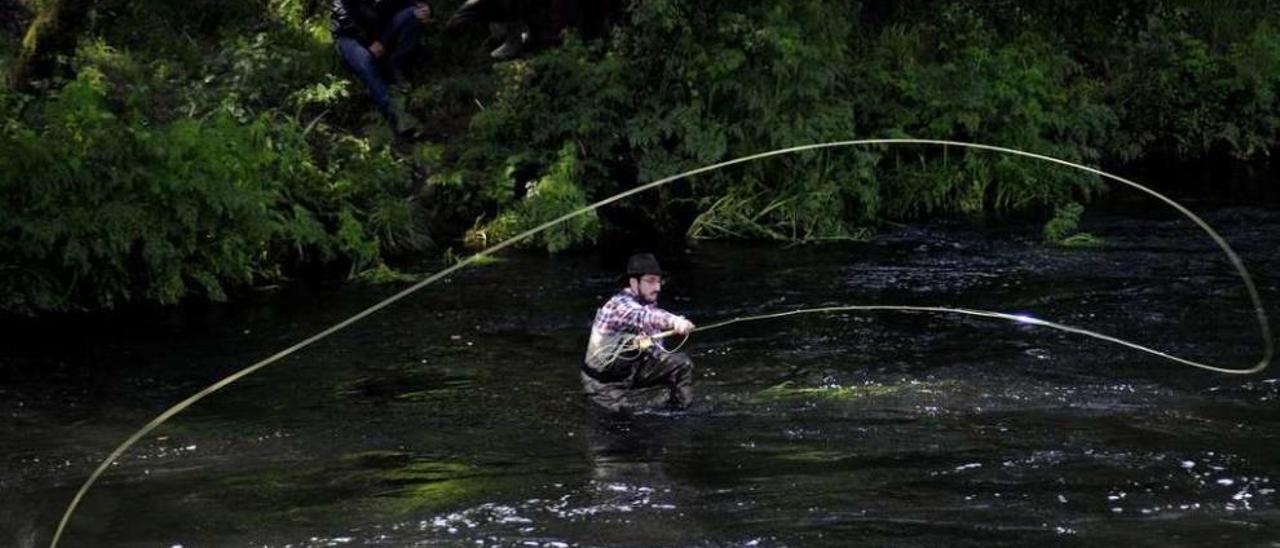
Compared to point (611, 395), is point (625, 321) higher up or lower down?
higher up

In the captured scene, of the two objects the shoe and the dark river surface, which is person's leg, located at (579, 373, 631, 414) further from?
the shoe

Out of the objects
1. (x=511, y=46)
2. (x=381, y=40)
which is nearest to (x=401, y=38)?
(x=381, y=40)

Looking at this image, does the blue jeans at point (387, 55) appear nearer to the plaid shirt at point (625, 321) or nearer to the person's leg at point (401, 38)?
the person's leg at point (401, 38)

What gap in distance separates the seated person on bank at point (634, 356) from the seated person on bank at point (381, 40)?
7.37 meters

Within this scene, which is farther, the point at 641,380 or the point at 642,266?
the point at 641,380

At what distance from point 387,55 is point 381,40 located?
0.19m

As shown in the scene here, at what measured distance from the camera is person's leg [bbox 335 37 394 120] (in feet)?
58.5

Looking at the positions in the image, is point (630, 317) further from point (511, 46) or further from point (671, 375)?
point (511, 46)

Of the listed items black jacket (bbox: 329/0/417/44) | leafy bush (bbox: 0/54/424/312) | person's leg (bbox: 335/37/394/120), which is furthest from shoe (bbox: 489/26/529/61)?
leafy bush (bbox: 0/54/424/312)

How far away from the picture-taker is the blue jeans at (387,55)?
17844mm

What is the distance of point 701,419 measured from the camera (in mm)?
10906

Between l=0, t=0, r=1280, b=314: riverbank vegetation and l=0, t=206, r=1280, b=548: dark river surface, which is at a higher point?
l=0, t=0, r=1280, b=314: riverbank vegetation

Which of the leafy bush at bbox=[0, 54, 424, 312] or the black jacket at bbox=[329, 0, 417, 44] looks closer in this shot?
the leafy bush at bbox=[0, 54, 424, 312]

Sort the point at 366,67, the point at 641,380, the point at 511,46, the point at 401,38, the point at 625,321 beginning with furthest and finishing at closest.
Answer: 1. the point at 511,46
2. the point at 401,38
3. the point at 366,67
4. the point at 641,380
5. the point at 625,321
